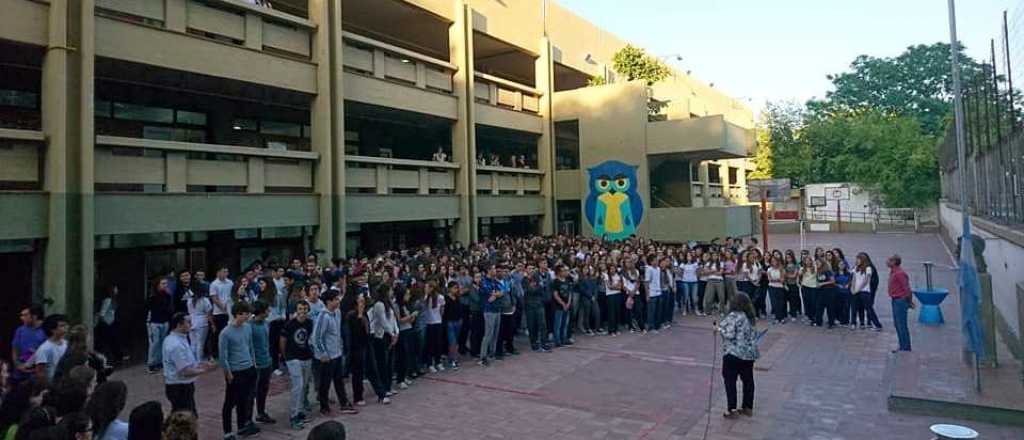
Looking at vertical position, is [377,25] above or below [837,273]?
above

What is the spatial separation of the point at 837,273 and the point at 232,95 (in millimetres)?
14872

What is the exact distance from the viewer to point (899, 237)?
3903 cm

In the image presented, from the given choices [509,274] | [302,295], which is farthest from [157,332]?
[509,274]

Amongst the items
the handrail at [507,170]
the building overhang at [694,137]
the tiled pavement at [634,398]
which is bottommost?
the tiled pavement at [634,398]

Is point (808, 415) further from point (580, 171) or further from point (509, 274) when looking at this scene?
point (580, 171)

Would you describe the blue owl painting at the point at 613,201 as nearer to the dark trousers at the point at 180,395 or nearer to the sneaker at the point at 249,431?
the sneaker at the point at 249,431

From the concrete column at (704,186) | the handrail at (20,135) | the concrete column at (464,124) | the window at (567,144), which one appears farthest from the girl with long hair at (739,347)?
the concrete column at (704,186)

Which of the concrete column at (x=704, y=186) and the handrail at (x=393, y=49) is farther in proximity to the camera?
the concrete column at (x=704, y=186)

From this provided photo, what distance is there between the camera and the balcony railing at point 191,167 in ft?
36.1

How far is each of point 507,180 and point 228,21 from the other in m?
11.1

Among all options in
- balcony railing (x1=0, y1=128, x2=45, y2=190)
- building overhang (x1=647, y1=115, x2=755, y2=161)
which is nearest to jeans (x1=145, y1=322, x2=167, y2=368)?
balcony railing (x1=0, y1=128, x2=45, y2=190)

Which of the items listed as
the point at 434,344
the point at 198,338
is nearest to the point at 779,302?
the point at 434,344

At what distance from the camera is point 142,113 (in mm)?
13852

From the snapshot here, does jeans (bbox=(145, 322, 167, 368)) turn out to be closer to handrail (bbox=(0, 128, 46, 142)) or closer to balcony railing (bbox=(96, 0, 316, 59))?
handrail (bbox=(0, 128, 46, 142))
